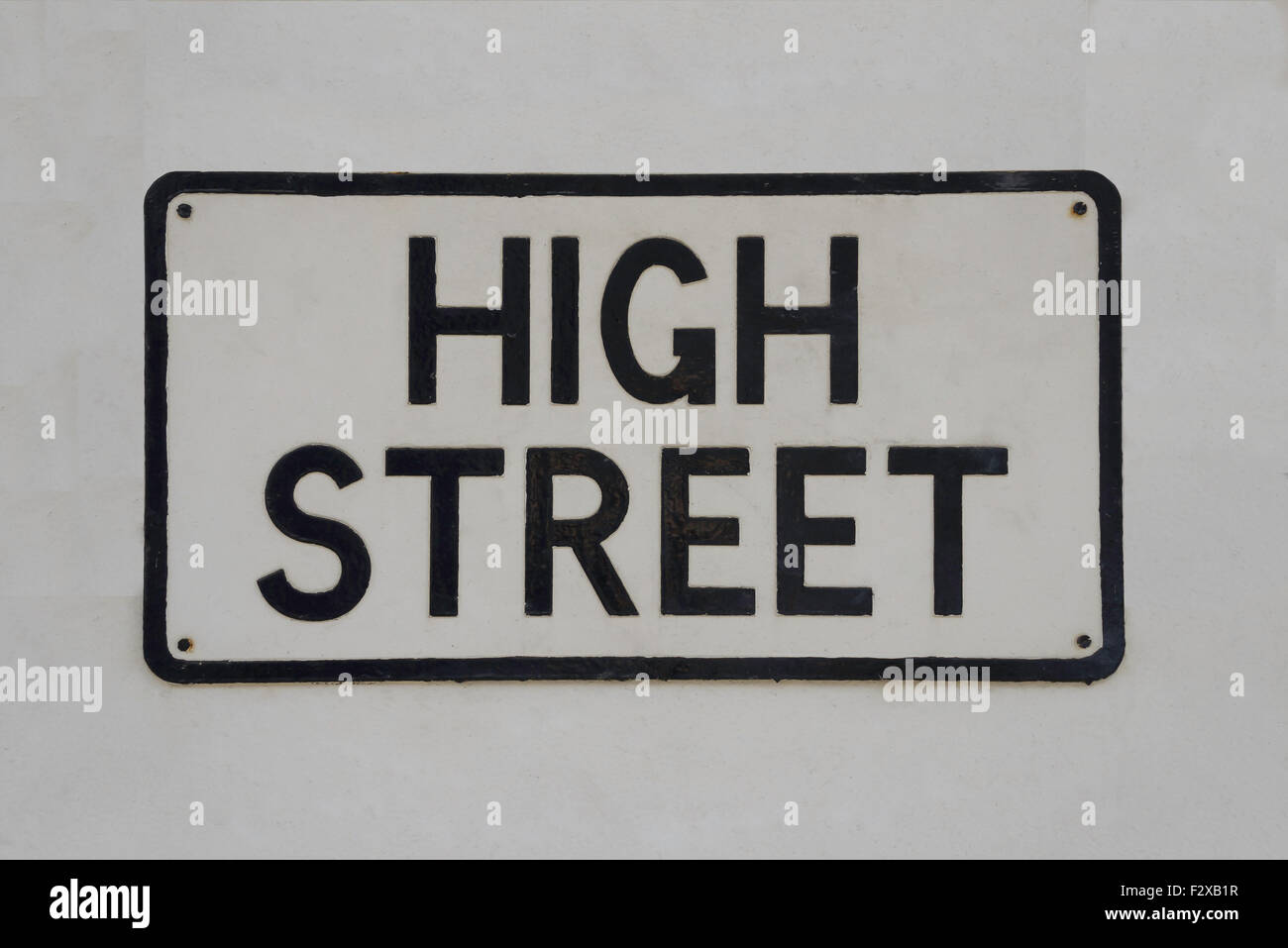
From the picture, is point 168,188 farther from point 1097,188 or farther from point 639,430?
point 1097,188

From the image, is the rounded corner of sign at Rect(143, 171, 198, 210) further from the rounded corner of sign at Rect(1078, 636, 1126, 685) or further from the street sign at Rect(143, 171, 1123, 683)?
the rounded corner of sign at Rect(1078, 636, 1126, 685)

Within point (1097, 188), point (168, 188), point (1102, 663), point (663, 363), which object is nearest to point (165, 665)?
point (168, 188)

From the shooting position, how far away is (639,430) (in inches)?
54.2

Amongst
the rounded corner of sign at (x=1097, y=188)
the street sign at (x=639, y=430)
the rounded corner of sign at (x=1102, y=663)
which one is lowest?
the rounded corner of sign at (x=1102, y=663)

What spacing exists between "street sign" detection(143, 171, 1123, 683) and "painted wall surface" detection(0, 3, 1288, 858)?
48mm

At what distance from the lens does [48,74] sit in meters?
1.41

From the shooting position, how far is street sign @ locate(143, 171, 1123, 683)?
4.51 ft

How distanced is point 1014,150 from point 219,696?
1.57m

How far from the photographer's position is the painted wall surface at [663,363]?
1.39m

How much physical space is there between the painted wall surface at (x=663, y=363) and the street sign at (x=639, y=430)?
48 mm

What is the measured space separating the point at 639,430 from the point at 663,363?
115 mm

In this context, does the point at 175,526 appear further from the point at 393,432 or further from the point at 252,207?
the point at 252,207

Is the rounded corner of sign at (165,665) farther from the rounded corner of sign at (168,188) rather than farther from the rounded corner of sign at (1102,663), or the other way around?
the rounded corner of sign at (1102,663)

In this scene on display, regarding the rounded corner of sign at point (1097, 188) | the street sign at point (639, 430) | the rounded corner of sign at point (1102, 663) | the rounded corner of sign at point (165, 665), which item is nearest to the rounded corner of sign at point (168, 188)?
the street sign at point (639, 430)
